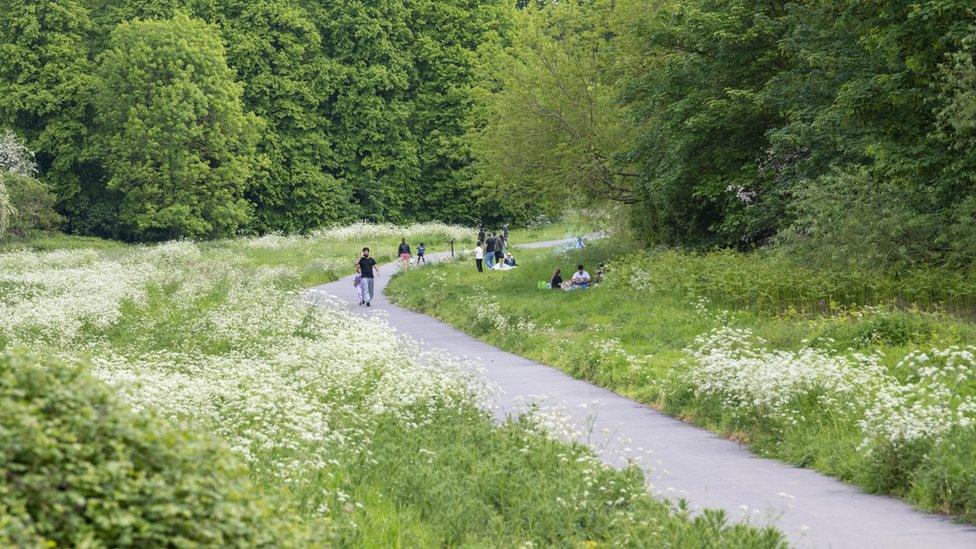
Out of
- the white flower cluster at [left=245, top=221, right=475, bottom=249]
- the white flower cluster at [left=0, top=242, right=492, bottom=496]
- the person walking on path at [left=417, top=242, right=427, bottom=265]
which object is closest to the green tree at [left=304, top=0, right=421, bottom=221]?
the white flower cluster at [left=245, top=221, right=475, bottom=249]

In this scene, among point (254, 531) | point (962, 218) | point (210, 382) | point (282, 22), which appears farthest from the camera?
point (282, 22)

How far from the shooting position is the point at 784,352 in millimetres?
14195

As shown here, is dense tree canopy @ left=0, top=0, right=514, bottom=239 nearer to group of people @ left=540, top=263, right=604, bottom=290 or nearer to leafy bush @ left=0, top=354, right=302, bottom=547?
group of people @ left=540, top=263, right=604, bottom=290

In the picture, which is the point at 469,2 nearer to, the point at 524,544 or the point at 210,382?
the point at 210,382

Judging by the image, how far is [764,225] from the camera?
29.8 meters

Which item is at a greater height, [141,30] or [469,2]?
[469,2]

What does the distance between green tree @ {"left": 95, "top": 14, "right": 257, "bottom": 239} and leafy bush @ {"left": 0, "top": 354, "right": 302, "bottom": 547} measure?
58931 mm

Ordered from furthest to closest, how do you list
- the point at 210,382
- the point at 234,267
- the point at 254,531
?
the point at 234,267 → the point at 210,382 → the point at 254,531

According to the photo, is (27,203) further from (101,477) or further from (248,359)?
(101,477)

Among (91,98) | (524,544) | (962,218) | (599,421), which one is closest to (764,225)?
(962,218)

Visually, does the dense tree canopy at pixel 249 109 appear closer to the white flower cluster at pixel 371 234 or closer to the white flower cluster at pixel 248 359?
the white flower cluster at pixel 371 234

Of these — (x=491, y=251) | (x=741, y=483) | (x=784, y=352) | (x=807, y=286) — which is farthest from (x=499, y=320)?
(x=491, y=251)

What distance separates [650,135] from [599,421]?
781 inches

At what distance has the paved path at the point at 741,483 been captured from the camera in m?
8.75
